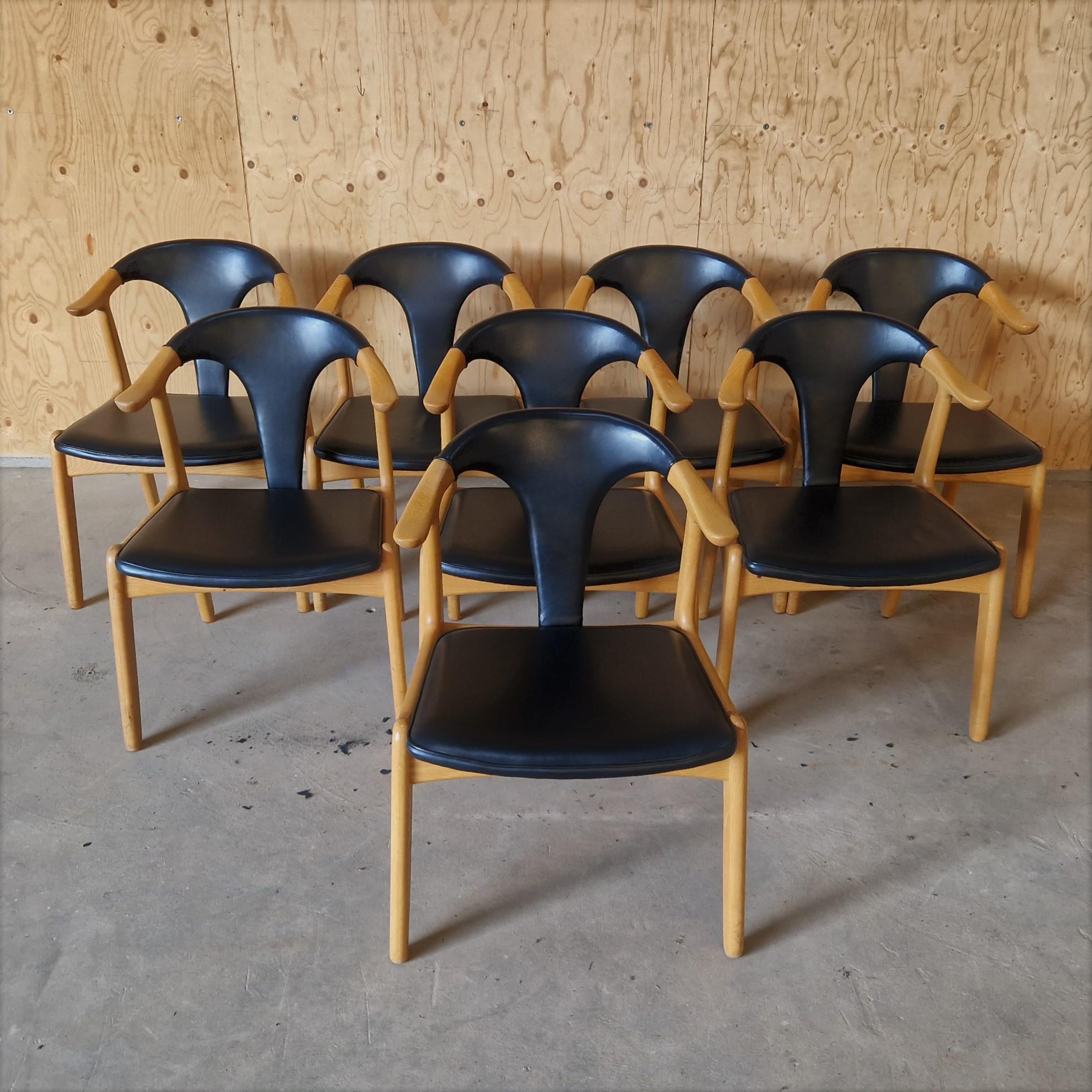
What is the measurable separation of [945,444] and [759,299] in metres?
0.65

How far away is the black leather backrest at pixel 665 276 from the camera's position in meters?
2.91

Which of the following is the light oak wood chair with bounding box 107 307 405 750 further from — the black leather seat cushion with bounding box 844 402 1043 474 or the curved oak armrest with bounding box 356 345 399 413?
the black leather seat cushion with bounding box 844 402 1043 474

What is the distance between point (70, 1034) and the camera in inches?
63.2

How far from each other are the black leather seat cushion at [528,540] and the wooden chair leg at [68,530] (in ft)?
3.69

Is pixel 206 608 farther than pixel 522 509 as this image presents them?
Yes

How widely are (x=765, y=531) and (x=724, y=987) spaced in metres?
0.96

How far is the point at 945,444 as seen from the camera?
2.66 m

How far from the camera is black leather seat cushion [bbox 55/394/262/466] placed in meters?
2.55

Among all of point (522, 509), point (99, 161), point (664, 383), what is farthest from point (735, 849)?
point (99, 161)

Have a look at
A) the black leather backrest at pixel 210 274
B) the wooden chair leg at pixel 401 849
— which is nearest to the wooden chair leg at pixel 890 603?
the wooden chair leg at pixel 401 849

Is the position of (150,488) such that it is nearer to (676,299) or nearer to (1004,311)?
(676,299)

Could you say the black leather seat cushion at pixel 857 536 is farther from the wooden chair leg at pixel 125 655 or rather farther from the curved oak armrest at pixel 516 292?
the wooden chair leg at pixel 125 655

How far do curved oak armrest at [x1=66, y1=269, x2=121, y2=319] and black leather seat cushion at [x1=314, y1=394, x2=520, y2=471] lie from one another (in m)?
0.71

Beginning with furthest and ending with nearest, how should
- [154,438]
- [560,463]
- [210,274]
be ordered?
[210,274] < [154,438] < [560,463]
